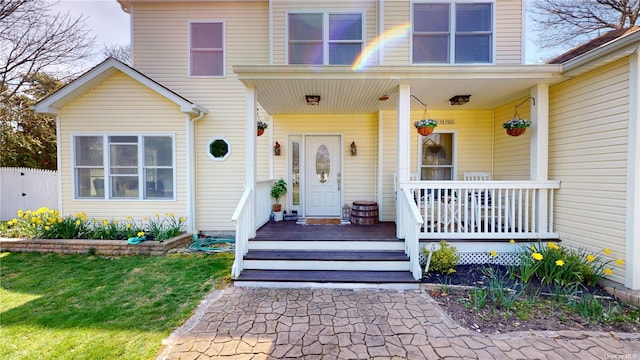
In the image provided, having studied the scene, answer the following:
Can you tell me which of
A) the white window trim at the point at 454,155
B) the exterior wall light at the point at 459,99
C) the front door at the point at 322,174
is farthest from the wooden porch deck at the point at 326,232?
the exterior wall light at the point at 459,99

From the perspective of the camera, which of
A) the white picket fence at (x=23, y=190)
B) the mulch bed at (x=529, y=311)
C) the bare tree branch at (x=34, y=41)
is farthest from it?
the bare tree branch at (x=34, y=41)

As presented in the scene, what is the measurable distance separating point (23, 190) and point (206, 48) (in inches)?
276

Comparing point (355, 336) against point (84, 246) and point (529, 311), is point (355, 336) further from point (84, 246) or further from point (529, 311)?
point (84, 246)

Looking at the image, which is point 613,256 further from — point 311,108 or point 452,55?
point 311,108

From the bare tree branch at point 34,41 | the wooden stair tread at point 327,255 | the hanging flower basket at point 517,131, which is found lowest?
the wooden stair tread at point 327,255

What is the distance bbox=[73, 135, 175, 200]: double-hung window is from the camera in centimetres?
608

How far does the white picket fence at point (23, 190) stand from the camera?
25.2ft

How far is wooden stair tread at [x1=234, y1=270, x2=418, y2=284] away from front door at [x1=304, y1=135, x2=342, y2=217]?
9.58ft

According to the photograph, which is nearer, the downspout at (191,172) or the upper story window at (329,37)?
the downspout at (191,172)

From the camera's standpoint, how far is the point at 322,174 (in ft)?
22.6

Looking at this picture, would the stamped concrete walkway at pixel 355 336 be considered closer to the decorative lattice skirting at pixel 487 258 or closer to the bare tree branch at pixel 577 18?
the decorative lattice skirting at pixel 487 258

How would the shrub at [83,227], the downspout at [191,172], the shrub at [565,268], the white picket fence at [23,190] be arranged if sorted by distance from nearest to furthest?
the shrub at [565,268] < the shrub at [83,227] < the downspout at [191,172] < the white picket fence at [23,190]

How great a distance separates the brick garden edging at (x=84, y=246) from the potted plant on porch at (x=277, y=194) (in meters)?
Answer: 2.29

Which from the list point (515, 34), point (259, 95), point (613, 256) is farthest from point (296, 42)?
point (613, 256)
